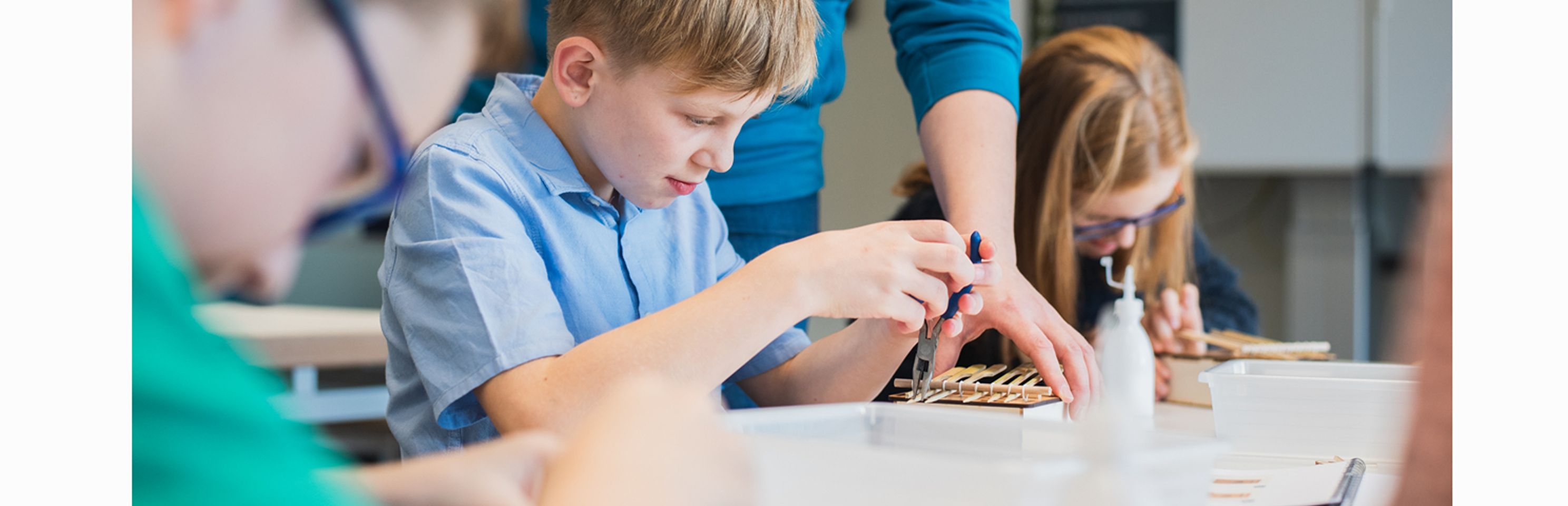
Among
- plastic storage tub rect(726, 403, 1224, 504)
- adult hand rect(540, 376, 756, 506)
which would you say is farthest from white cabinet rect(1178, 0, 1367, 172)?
adult hand rect(540, 376, 756, 506)

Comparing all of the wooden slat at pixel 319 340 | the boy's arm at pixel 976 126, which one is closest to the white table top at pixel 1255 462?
the boy's arm at pixel 976 126

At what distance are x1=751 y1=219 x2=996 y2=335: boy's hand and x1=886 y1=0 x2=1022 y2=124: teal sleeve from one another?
0.36 metres

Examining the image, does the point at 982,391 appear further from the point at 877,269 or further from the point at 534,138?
the point at 534,138

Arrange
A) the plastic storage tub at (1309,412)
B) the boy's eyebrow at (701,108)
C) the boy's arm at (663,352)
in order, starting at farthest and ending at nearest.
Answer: the plastic storage tub at (1309,412) < the boy's eyebrow at (701,108) < the boy's arm at (663,352)

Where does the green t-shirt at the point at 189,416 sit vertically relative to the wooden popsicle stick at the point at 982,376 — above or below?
above

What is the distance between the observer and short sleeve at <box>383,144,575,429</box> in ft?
2.40

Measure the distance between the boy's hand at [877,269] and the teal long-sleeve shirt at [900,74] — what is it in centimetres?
28

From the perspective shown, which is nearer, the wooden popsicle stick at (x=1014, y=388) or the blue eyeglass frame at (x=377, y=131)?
the blue eyeglass frame at (x=377, y=131)

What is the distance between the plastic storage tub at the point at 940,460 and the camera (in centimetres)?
41

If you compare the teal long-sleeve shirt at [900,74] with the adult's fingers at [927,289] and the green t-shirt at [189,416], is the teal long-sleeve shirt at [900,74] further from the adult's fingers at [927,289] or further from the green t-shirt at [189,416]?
the green t-shirt at [189,416]

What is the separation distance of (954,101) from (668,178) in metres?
0.38

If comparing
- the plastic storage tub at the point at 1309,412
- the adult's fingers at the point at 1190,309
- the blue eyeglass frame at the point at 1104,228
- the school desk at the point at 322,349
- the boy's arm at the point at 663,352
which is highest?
the boy's arm at the point at 663,352

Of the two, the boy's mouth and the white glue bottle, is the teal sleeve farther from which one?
the boy's mouth
